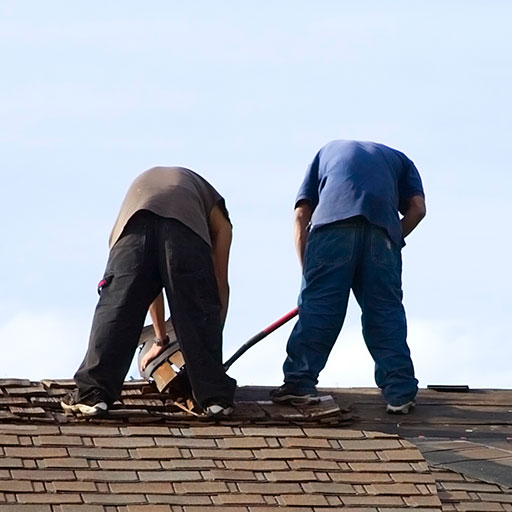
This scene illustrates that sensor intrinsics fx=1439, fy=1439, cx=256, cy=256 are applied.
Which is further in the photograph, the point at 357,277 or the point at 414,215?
the point at 414,215

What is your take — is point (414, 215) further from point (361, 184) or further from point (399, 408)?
point (399, 408)

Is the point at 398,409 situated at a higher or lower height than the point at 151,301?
lower

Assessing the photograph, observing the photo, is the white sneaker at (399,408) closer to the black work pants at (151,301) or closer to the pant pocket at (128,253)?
the black work pants at (151,301)

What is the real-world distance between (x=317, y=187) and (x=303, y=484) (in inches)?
92.7

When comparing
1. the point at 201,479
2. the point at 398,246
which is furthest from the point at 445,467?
the point at 398,246

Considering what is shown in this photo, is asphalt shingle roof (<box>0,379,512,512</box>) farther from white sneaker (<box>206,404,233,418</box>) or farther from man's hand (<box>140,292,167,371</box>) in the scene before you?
man's hand (<box>140,292,167,371</box>)

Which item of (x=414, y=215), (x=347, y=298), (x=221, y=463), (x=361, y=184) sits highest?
(x=361, y=184)

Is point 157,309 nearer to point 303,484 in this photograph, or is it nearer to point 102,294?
point 102,294

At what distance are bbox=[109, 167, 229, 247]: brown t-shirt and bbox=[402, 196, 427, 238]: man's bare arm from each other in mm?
1147

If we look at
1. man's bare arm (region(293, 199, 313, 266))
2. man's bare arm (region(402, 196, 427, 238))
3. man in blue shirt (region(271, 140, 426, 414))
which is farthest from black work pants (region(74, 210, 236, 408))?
man's bare arm (region(402, 196, 427, 238))

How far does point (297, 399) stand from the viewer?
7.40 m

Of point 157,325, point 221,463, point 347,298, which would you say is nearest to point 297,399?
point 347,298

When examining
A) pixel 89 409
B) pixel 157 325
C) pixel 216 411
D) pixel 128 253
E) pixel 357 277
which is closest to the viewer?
pixel 89 409

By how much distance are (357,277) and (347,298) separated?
0.16 metres
